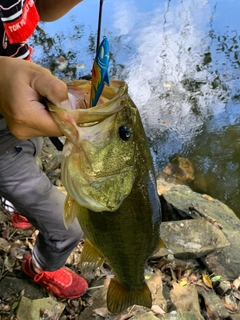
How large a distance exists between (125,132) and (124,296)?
100 centimetres

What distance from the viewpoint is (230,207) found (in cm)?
442

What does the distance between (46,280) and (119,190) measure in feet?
4.78

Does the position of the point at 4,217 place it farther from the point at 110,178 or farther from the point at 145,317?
the point at 110,178

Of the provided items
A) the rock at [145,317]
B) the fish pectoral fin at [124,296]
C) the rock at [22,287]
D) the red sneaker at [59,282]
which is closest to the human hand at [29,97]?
the fish pectoral fin at [124,296]

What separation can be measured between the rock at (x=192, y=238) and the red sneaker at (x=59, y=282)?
2.80 feet

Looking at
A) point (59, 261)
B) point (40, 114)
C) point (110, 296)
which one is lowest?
point (59, 261)

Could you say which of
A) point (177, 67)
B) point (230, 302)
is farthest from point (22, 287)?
point (177, 67)

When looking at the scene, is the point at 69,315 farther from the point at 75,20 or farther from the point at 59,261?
the point at 75,20

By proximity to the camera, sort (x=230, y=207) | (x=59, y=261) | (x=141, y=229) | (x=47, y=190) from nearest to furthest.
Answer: (x=141, y=229), (x=47, y=190), (x=59, y=261), (x=230, y=207)

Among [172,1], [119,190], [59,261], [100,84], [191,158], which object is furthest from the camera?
[172,1]

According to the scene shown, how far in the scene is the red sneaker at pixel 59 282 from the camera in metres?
2.74

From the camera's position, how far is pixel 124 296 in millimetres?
2088

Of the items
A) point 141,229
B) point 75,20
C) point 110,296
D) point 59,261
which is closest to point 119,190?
point 141,229

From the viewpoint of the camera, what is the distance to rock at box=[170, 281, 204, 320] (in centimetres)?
286
